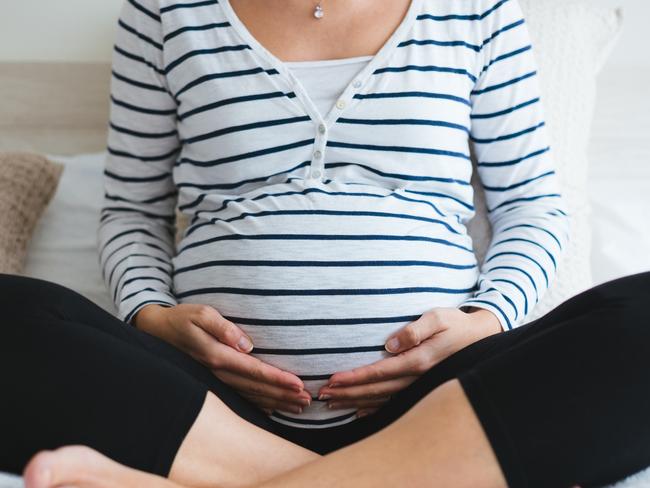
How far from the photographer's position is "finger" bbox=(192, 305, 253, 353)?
34.6 inches

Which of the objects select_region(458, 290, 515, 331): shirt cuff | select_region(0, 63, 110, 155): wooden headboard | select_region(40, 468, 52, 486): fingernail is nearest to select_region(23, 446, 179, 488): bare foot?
select_region(40, 468, 52, 486): fingernail

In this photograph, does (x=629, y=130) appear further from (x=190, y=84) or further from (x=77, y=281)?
(x=77, y=281)

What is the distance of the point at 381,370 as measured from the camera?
0.86 m

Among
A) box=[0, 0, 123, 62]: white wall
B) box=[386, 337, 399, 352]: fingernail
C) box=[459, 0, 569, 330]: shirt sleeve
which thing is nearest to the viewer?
box=[386, 337, 399, 352]: fingernail

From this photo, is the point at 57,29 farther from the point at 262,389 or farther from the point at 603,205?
the point at 603,205

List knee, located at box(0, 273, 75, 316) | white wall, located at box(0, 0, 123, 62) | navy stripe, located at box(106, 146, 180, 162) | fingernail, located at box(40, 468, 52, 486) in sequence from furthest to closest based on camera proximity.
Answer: white wall, located at box(0, 0, 123, 62)
navy stripe, located at box(106, 146, 180, 162)
knee, located at box(0, 273, 75, 316)
fingernail, located at box(40, 468, 52, 486)

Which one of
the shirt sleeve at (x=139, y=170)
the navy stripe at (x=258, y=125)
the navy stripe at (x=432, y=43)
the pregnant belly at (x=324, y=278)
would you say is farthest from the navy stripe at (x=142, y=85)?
the navy stripe at (x=432, y=43)

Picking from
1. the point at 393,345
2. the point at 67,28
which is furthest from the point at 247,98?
the point at 67,28

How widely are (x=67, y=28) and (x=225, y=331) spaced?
2.71ft

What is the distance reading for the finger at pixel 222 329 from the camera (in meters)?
0.88

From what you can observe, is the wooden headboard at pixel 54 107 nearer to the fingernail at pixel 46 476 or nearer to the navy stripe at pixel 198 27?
the navy stripe at pixel 198 27

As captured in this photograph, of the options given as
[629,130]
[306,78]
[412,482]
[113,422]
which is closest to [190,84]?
[306,78]

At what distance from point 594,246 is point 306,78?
0.56m

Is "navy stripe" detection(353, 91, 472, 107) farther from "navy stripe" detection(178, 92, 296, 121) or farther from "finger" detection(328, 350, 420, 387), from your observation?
"finger" detection(328, 350, 420, 387)
